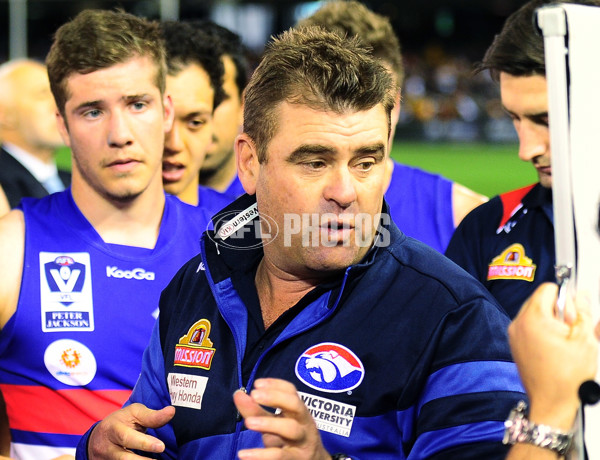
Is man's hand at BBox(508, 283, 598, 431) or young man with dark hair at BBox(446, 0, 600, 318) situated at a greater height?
young man with dark hair at BBox(446, 0, 600, 318)

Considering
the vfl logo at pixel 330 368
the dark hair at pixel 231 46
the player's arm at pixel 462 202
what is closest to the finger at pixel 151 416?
the vfl logo at pixel 330 368

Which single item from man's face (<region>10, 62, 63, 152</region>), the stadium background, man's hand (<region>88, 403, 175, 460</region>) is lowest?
man's hand (<region>88, 403, 175, 460</region>)

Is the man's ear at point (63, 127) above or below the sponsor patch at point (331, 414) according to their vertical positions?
above

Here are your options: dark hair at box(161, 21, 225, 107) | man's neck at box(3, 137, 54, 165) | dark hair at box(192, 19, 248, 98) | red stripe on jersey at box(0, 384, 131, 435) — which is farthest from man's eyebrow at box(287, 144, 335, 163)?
man's neck at box(3, 137, 54, 165)

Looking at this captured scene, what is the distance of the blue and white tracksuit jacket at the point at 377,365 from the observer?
199 cm

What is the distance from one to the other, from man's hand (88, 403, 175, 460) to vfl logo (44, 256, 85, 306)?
36.9 inches

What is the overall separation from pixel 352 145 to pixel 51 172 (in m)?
5.93

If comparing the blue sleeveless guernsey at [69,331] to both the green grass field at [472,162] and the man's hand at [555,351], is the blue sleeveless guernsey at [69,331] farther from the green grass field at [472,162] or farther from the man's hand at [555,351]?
the green grass field at [472,162]

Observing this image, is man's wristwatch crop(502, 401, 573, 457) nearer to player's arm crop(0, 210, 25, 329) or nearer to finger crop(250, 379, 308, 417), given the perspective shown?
finger crop(250, 379, 308, 417)

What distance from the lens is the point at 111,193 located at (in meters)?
3.59

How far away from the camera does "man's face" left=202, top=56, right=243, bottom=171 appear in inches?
200

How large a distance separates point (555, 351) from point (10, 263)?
2292 millimetres

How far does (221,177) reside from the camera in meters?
5.45

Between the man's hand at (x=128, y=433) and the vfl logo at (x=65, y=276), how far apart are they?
938mm
